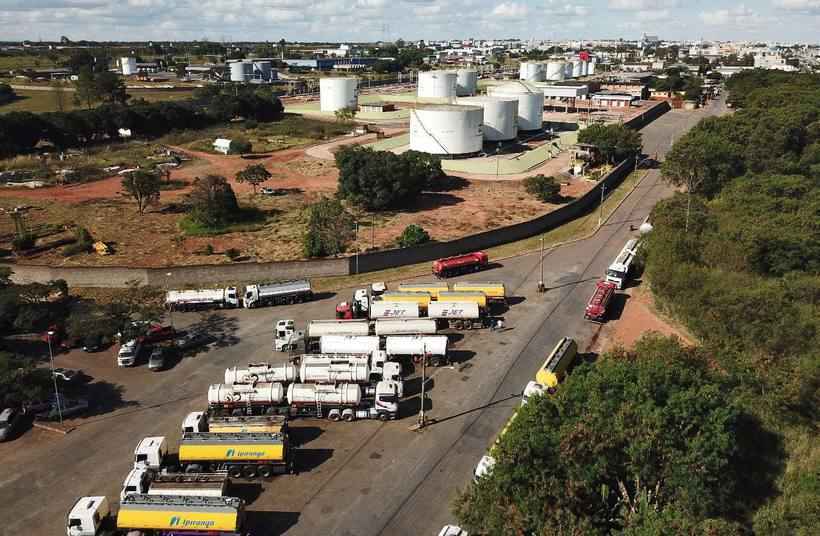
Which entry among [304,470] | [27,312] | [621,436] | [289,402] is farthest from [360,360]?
[27,312]

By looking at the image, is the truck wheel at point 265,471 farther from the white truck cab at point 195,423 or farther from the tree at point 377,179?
the tree at point 377,179

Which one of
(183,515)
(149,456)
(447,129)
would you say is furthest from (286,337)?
(447,129)

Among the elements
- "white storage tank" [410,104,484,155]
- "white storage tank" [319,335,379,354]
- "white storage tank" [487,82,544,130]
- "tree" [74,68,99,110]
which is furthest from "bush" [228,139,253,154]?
"white storage tank" [319,335,379,354]

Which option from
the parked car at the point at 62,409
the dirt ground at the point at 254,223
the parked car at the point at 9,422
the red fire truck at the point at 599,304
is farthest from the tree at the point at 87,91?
the red fire truck at the point at 599,304

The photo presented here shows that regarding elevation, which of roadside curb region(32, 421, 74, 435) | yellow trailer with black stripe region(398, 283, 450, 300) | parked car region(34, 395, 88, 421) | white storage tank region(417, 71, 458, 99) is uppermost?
white storage tank region(417, 71, 458, 99)

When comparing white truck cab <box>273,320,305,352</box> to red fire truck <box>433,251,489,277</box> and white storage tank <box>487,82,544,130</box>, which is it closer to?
red fire truck <box>433,251,489,277</box>

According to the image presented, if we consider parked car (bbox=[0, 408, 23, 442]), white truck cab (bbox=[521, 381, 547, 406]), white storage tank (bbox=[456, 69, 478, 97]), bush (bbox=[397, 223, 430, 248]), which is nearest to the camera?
parked car (bbox=[0, 408, 23, 442])

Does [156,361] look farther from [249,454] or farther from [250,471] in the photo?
[249,454]

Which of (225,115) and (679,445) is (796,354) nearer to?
(679,445)
